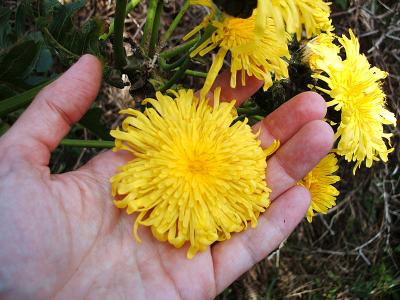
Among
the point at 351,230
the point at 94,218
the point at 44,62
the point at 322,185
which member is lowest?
the point at 351,230

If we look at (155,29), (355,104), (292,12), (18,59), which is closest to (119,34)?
(155,29)

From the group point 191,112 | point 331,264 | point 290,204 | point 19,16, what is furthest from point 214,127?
point 331,264

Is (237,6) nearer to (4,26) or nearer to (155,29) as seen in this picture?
(155,29)

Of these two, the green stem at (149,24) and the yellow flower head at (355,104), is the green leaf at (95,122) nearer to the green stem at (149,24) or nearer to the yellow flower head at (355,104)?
the green stem at (149,24)

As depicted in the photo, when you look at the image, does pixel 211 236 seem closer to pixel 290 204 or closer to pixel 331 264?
pixel 290 204

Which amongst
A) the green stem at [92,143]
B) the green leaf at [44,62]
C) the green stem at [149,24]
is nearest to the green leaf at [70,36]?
the green stem at [149,24]

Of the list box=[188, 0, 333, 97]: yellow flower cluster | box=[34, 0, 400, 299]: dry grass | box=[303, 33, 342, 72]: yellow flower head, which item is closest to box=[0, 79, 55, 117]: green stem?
box=[188, 0, 333, 97]: yellow flower cluster
